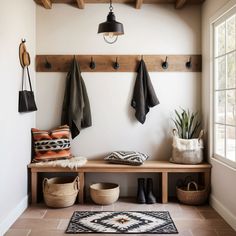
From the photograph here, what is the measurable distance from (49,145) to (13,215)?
0.98m

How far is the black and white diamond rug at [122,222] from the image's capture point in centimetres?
324

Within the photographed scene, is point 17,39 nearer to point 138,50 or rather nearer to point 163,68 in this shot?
point 138,50

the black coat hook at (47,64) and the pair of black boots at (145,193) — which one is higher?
the black coat hook at (47,64)

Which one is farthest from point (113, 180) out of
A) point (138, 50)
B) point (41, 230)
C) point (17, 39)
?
point (17, 39)

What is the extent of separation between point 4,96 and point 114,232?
1.71 metres

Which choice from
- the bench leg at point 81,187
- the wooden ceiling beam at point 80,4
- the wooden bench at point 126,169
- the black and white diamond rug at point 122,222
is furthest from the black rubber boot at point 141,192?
the wooden ceiling beam at point 80,4

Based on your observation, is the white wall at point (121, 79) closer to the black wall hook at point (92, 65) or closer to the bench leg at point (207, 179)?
the black wall hook at point (92, 65)

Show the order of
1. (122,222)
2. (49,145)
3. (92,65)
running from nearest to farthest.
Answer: (122,222) → (49,145) → (92,65)

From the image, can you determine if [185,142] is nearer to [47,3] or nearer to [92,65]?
[92,65]

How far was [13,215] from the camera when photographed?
349 cm

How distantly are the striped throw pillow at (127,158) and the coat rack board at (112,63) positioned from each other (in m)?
1.12

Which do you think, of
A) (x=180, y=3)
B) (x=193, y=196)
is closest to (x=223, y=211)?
(x=193, y=196)

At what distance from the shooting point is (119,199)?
4.34m

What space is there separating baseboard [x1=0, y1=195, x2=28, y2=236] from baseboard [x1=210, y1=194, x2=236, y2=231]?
226cm
